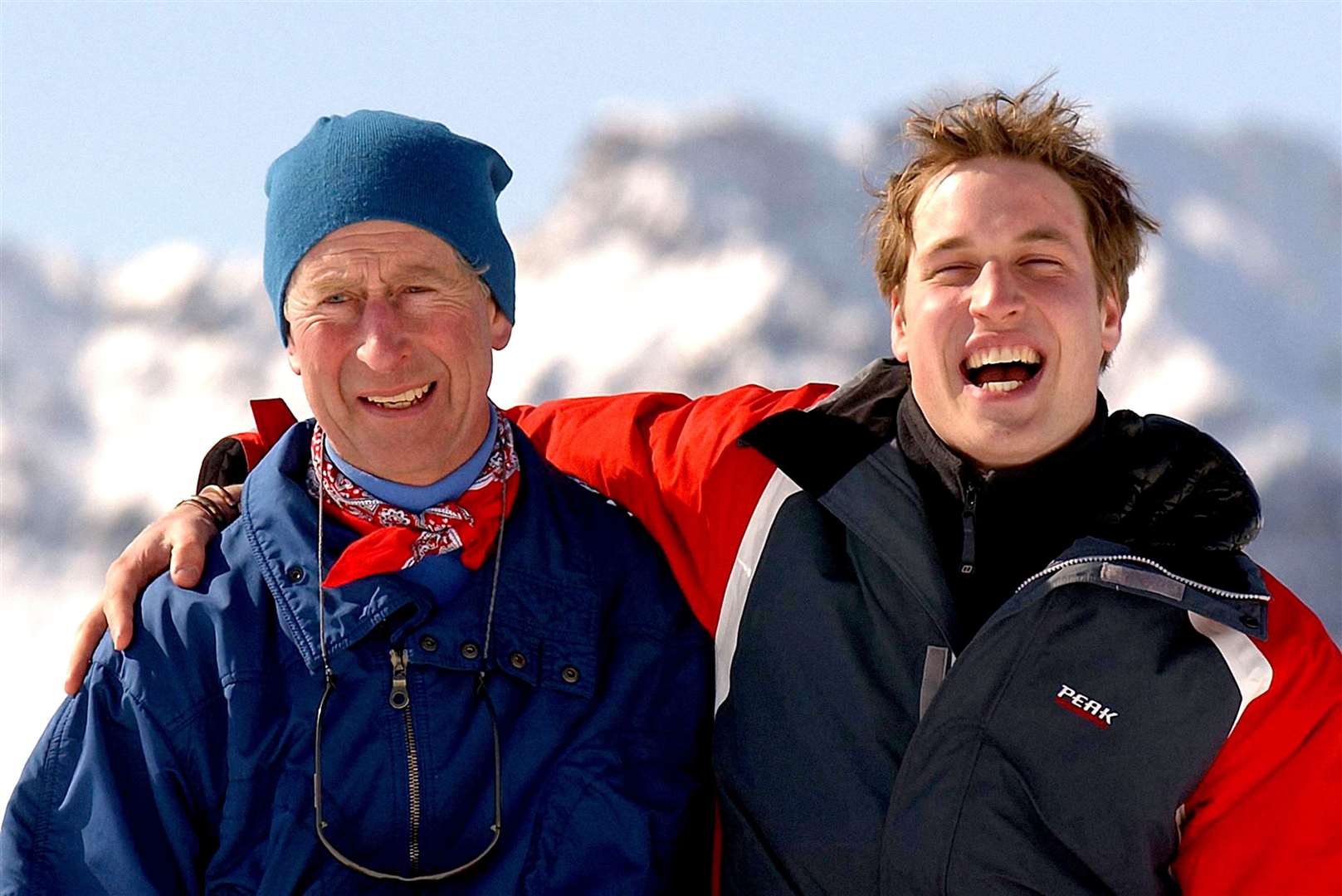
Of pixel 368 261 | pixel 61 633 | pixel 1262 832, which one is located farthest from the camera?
pixel 61 633

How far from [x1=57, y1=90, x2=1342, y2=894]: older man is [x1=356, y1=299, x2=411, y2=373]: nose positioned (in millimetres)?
483

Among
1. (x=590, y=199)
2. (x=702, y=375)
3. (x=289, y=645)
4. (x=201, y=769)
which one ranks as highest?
(x=590, y=199)

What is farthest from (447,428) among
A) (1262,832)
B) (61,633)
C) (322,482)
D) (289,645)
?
(61,633)

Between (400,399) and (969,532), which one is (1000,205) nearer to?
(969,532)

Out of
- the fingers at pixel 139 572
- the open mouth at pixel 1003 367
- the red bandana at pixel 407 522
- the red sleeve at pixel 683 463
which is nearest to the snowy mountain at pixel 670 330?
the red sleeve at pixel 683 463

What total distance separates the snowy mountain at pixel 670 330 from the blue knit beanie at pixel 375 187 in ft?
85.0

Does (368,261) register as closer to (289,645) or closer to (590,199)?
(289,645)

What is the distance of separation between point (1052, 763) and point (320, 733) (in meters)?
1.20

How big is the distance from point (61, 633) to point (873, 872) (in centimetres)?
3326

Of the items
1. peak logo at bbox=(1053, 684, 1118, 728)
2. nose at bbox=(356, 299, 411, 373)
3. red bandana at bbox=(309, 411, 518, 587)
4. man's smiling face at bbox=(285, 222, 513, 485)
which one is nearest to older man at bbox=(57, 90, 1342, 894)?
peak logo at bbox=(1053, 684, 1118, 728)

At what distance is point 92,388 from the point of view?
4056 cm

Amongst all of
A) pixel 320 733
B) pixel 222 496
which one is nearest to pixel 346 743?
pixel 320 733

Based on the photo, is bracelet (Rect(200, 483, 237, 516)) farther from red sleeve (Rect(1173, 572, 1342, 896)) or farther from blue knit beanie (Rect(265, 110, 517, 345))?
red sleeve (Rect(1173, 572, 1342, 896))

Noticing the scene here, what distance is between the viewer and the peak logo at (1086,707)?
2.59 metres
